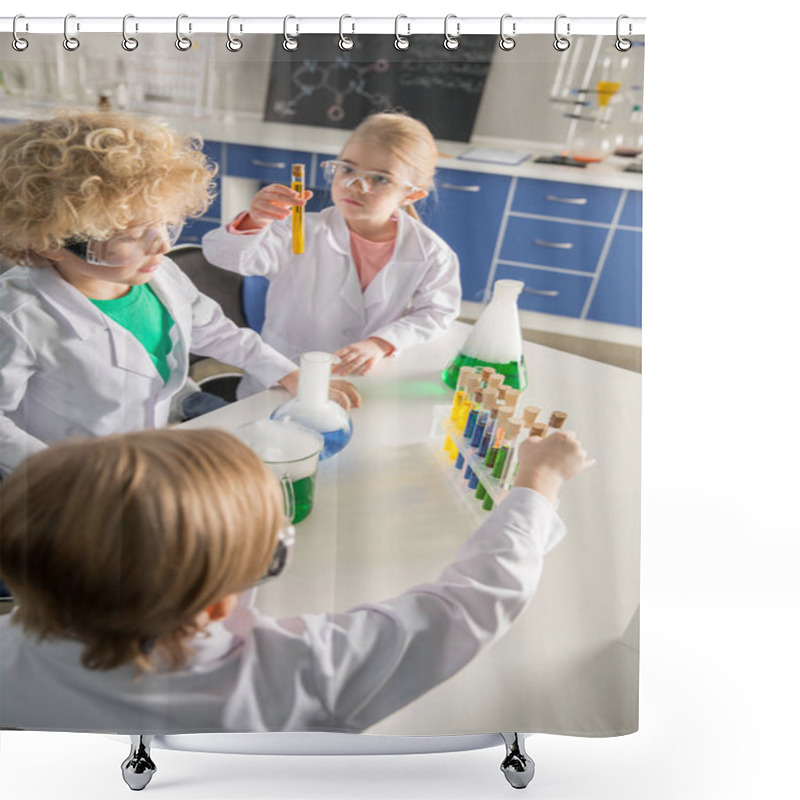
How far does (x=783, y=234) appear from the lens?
1.70 m

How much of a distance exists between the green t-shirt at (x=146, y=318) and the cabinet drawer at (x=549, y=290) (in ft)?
1.64

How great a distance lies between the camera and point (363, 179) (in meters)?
1.33

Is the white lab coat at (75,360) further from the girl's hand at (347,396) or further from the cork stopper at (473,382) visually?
the cork stopper at (473,382)

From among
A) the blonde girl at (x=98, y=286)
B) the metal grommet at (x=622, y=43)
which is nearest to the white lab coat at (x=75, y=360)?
the blonde girl at (x=98, y=286)

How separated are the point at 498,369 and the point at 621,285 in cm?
22

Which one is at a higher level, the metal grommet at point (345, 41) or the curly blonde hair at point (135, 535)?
the metal grommet at point (345, 41)

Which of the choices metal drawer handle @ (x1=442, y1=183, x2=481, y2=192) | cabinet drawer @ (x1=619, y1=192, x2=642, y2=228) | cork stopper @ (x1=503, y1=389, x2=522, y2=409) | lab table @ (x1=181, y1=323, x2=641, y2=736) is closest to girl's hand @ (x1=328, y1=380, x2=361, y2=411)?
lab table @ (x1=181, y1=323, x2=641, y2=736)

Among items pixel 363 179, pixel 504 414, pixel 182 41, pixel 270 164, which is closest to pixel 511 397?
pixel 504 414

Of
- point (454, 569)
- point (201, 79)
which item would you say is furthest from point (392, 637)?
point (201, 79)

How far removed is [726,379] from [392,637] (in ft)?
2.92

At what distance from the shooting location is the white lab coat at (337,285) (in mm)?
1339

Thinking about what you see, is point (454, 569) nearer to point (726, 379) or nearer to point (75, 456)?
point (75, 456)

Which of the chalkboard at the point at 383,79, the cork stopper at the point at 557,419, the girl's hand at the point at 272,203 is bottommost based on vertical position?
the cork stopper at the point at 557,419

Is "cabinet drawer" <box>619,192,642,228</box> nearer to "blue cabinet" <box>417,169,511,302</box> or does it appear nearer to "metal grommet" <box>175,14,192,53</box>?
"blue cabinet" <box>417,169,511,302</box>
